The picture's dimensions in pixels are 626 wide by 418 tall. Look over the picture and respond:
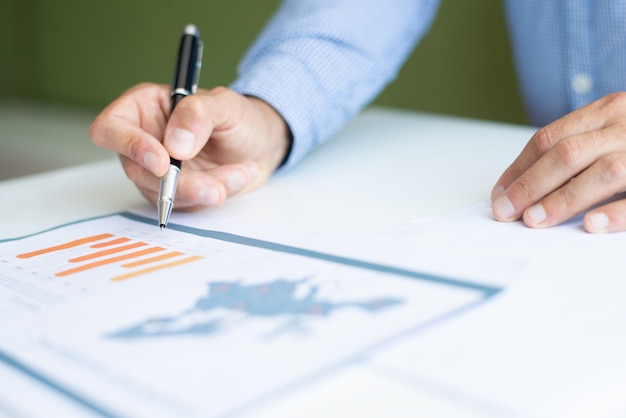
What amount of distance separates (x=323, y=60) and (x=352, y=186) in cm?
24

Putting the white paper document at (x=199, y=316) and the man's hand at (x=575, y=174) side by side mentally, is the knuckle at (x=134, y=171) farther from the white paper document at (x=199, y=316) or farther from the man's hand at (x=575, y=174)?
the man's hand at (x=575, y=174)

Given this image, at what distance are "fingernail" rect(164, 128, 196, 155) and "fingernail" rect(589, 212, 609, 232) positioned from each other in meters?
0.33

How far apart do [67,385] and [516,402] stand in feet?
0.66

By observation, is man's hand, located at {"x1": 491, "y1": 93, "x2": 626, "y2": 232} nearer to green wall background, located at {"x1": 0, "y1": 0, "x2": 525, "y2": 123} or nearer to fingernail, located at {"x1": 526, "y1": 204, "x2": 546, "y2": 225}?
fingernail, located at {"x1": 526, "y1": 204, "x2": 546, "y2": 225}

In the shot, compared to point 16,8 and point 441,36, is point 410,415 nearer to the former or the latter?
point 441,36

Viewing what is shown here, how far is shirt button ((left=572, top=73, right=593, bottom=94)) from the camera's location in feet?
3.07

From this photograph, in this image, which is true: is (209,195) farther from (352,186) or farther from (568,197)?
(568,197)

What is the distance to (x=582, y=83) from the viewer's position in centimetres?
94

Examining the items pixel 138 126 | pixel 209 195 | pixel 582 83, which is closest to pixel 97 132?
pixel 138 126

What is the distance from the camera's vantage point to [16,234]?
0.63 m

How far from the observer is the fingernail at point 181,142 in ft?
2.08

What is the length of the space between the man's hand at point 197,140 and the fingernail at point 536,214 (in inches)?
10.1

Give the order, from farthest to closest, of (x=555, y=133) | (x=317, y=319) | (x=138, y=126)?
(x=138, y=126), (x=555, y=133), (x=317, y=319)

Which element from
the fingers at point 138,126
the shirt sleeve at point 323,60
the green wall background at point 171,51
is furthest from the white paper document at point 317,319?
the green wall background at point 171,51
